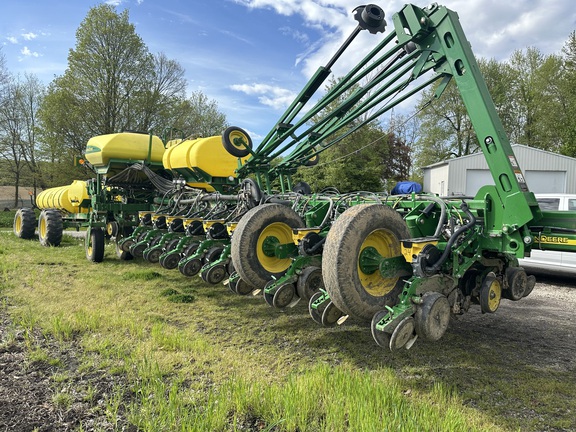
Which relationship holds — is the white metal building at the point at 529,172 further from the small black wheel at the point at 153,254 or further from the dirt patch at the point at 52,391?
the dirt patch at the point at 52,391

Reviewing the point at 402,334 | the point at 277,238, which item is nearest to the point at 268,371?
the point at 402,334

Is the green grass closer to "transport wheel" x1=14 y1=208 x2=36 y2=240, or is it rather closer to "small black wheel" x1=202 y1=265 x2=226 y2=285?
"small black wheel" x1=202 y1=265 x2=226 y2=285

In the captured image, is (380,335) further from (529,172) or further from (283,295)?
(529,172)

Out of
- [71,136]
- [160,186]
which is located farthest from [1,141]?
[160,186]

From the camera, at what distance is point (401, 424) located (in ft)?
8.27

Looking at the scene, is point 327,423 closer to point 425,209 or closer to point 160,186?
point 425,209

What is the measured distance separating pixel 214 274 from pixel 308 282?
4.77ft

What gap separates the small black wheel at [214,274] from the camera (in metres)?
5.02

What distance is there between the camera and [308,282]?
161 inches

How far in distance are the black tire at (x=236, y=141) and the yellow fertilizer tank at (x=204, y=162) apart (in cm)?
130

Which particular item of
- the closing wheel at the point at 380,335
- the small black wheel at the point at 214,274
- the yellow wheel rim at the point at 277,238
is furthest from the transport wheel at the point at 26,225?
the closing wheel at the point at 380,335

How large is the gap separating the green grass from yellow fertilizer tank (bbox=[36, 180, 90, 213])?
17.4ft

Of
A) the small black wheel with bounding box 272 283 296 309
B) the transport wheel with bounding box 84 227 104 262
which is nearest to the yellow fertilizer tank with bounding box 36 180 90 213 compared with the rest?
the transport wheel with bounding box 84 227 104 262

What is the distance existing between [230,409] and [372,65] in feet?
11.8
